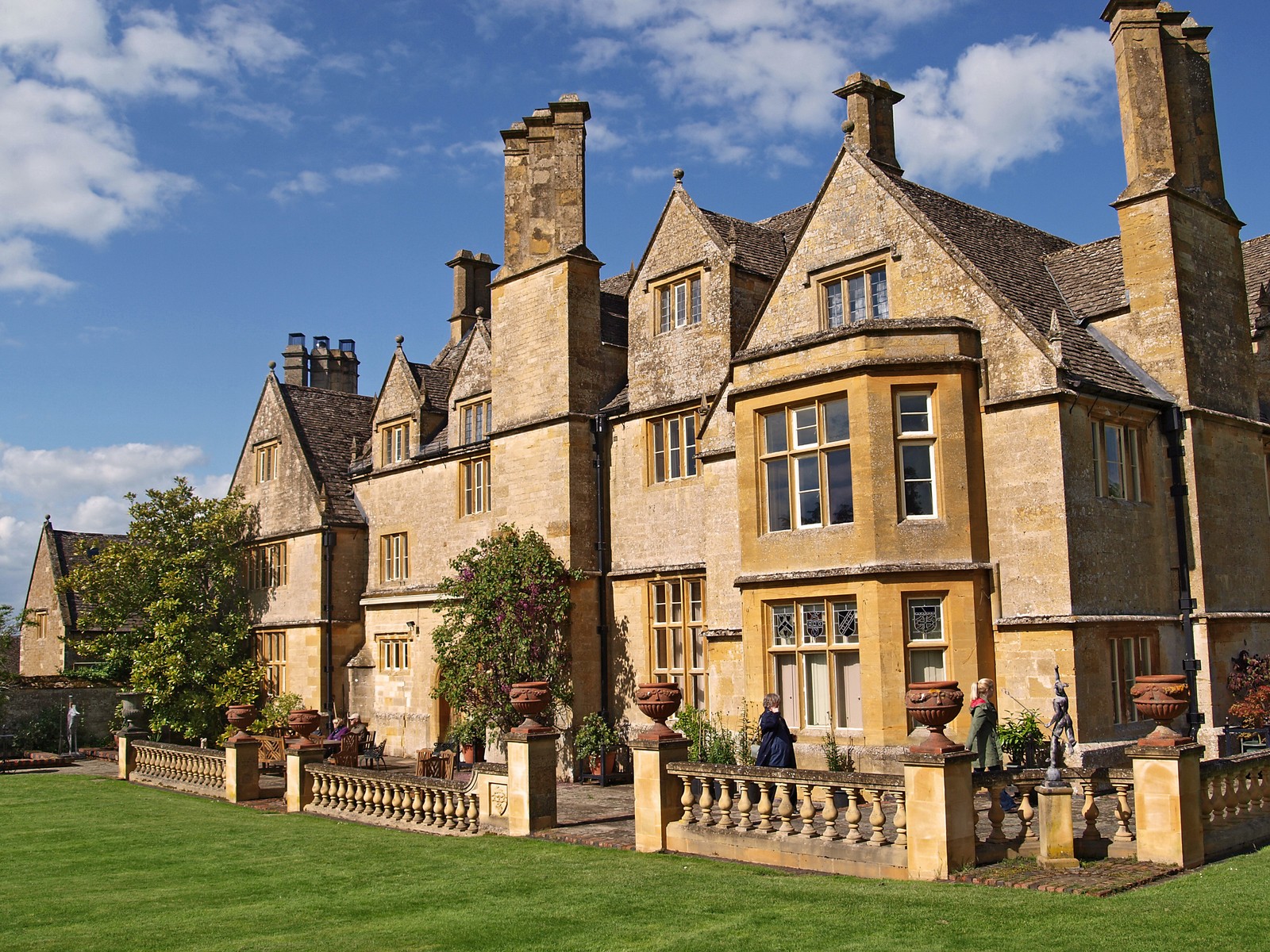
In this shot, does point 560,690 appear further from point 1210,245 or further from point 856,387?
point 1210,245

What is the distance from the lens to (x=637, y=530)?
69.1ft

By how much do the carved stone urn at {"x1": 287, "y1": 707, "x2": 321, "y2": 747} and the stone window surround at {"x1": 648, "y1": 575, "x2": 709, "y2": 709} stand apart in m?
6.14

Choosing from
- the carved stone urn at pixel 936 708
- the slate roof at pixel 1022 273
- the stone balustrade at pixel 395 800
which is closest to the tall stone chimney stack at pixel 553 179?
the slate roof at pixel 1022 273

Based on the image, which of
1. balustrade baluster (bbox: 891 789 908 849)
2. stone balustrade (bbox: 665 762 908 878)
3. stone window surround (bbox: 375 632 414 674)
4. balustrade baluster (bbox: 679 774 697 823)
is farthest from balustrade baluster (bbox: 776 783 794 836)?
stone window surround (bbox: 375 632 414 674)

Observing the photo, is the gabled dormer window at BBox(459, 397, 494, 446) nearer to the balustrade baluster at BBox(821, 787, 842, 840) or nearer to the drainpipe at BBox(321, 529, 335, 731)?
the drainpipe at BBox(321, 529, 335, 731)

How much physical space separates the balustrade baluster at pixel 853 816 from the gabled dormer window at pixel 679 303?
1190 centimetres

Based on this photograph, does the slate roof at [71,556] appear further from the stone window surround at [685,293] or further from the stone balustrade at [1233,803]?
the stone balustrade at [1233,803]

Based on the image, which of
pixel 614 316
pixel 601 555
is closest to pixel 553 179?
pixel 614 316

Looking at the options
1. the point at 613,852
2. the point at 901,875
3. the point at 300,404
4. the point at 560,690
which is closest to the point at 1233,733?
the point at 901,875

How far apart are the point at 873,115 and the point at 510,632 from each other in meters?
11.9

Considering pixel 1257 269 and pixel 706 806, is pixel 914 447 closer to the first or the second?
pixel 706 806

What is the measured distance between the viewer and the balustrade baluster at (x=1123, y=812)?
10117mm

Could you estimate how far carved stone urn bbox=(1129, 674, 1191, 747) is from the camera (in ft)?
32.2

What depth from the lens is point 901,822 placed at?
9891 millimetres
